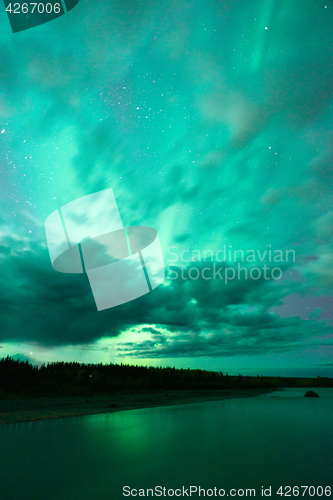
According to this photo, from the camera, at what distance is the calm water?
8.84 metres

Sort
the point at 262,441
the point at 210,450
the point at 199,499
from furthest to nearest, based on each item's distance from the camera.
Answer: the point at 262,441 < the point at 210,450 < the point at 199,499

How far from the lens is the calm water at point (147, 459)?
8836mm

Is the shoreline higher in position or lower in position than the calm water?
lower

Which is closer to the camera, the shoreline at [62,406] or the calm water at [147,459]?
the calm water at [147,459]

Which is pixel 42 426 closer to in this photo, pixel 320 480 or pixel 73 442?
pixel 73 442

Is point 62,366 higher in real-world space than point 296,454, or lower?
lower

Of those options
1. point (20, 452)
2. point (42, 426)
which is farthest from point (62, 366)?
point (20, 452)

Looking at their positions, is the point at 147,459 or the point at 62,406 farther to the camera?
the point at 62,406

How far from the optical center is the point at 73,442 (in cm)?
1377

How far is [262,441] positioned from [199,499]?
8.94 m

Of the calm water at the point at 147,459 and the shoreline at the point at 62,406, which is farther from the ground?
the calm water at the point at 147,459

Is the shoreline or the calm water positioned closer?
the calm water

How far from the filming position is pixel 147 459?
37.3 ft

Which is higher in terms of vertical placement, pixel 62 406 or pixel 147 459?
pixel 147 459
